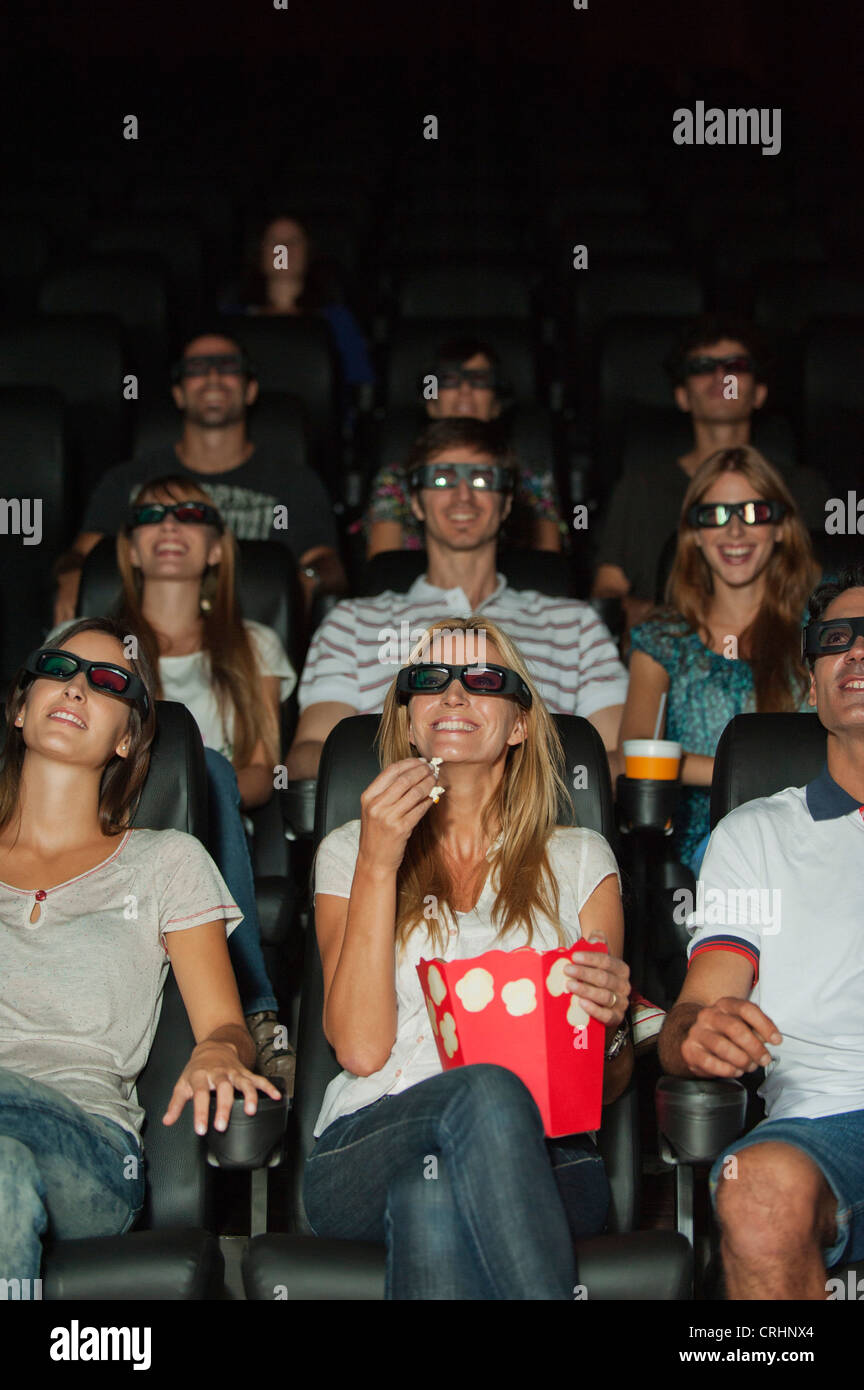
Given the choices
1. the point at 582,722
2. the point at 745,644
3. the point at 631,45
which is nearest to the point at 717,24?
the point at 631,45

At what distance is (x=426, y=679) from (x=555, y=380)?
11.7 feet

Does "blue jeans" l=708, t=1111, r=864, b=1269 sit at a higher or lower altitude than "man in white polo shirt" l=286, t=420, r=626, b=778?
lower

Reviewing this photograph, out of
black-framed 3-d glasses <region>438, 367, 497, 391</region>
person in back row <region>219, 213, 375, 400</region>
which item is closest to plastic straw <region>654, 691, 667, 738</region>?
black-framed 3-d glasses <region>438, 367, 497, 391</region>

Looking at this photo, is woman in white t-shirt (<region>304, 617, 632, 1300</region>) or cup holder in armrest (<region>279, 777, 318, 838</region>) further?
cup holder in armrest (<region>279, 777, 318, 838</region>)

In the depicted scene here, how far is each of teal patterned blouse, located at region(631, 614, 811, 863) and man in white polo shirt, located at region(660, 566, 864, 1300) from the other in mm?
543

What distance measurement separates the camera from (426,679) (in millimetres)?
1836

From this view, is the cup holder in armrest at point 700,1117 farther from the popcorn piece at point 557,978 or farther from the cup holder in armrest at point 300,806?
the cup holder in armrest at point 300,806

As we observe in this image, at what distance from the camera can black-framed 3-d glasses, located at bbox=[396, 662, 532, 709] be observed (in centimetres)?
184

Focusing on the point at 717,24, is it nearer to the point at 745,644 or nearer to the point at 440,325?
the point at 440,325

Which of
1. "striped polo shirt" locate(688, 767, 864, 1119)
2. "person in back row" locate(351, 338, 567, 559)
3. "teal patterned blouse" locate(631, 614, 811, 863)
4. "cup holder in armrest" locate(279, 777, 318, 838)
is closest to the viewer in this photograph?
"striped polo shirt" locate(688, 767, 864, 1119)

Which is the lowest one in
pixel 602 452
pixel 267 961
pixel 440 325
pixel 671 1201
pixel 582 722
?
pixel 671 1201

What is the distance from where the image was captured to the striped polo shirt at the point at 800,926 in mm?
1692

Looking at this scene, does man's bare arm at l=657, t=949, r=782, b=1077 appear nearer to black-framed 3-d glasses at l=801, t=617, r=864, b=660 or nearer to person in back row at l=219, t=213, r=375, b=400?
black-framed 3-d glasses at l=801, t=617, r=864, b=660

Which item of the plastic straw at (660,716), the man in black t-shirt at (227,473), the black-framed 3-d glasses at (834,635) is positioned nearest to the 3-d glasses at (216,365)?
the man in black t-shirt at (227,473)
